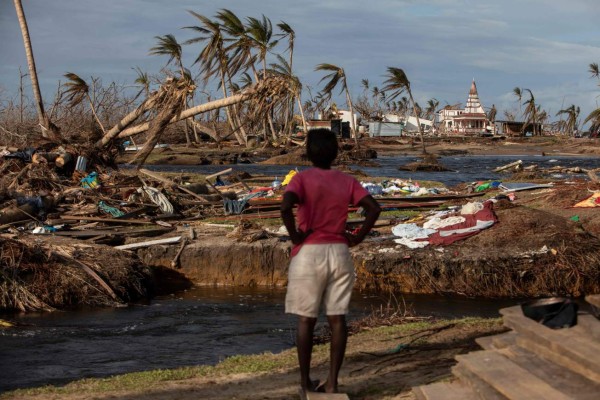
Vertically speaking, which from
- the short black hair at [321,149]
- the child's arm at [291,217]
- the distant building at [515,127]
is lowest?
the distant building at [515,127]

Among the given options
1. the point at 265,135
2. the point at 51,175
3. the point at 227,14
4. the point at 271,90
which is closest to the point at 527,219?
the point at 271,90

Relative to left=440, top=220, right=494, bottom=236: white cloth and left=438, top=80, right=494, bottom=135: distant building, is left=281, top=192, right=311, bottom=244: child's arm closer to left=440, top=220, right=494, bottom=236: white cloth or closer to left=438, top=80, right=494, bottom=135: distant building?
left=440, top=220, right=494, bottom=236: white cloth

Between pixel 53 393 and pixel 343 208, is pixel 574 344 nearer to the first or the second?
pixel 343 208

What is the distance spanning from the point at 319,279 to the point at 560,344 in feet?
4.53

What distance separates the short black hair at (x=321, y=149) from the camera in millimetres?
5039

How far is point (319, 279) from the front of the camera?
488 centimetres

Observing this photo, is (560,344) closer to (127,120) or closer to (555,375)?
(555,375)

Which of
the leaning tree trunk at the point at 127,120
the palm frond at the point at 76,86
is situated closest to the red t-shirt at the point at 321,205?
the leaning tree trunk at the point at 127,120

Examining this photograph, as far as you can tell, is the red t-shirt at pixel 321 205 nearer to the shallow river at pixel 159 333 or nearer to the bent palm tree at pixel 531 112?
the shallow river at pixel 159 333

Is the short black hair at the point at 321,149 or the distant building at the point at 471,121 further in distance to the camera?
the distant building at the point at 471,121

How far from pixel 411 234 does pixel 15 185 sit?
8.01 metres

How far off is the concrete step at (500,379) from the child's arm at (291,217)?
1.24m

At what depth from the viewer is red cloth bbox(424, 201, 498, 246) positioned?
473 inches

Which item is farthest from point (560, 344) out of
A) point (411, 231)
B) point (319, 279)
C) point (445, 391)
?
point (411, 231)
